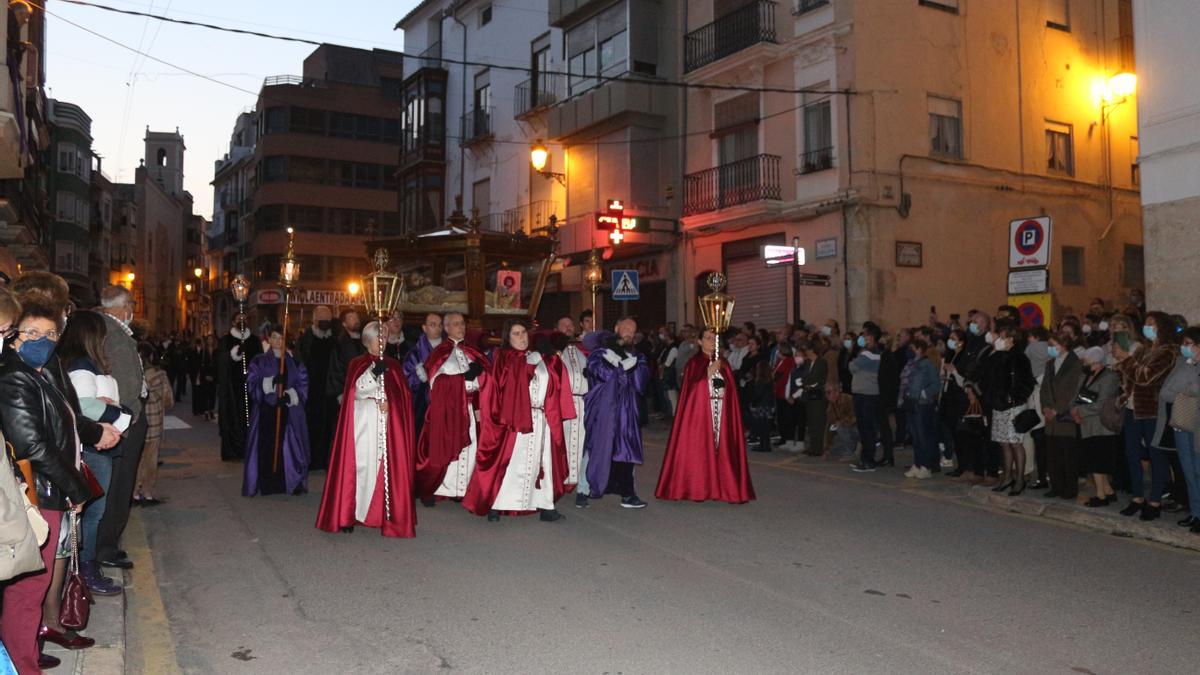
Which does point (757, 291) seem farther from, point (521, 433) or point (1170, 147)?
point (521, 433)

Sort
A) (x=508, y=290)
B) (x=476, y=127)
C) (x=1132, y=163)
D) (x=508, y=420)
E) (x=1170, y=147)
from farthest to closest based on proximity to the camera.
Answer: (x=476, y=127) → (x=1132, y=163) → (x=508, y=290) → (x=1170, y=147) → (x=508, y=420)

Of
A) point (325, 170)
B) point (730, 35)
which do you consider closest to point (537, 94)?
point (730, 35)

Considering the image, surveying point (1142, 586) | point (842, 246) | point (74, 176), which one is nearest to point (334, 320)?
point (1142, 586)

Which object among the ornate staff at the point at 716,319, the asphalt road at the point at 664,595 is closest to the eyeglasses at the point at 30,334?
the asphalt road at the point at 664,595

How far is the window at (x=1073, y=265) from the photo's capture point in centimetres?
2219

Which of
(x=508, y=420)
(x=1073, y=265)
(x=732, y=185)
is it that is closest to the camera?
(x=508, y=420)

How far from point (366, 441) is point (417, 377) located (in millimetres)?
1469

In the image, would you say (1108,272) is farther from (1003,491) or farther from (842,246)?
(1003,491)

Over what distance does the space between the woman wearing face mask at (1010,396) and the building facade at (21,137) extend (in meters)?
12.4

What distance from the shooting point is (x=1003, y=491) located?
9.75 metres

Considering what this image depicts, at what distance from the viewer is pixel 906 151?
2020cm

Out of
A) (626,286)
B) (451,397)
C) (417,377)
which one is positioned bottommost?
(451,397)

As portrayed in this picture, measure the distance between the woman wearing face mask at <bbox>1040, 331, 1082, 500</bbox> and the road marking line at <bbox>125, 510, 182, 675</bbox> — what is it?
25.8 ft

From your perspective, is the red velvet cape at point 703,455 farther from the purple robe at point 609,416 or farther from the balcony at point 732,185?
the balcony at point 732,185
